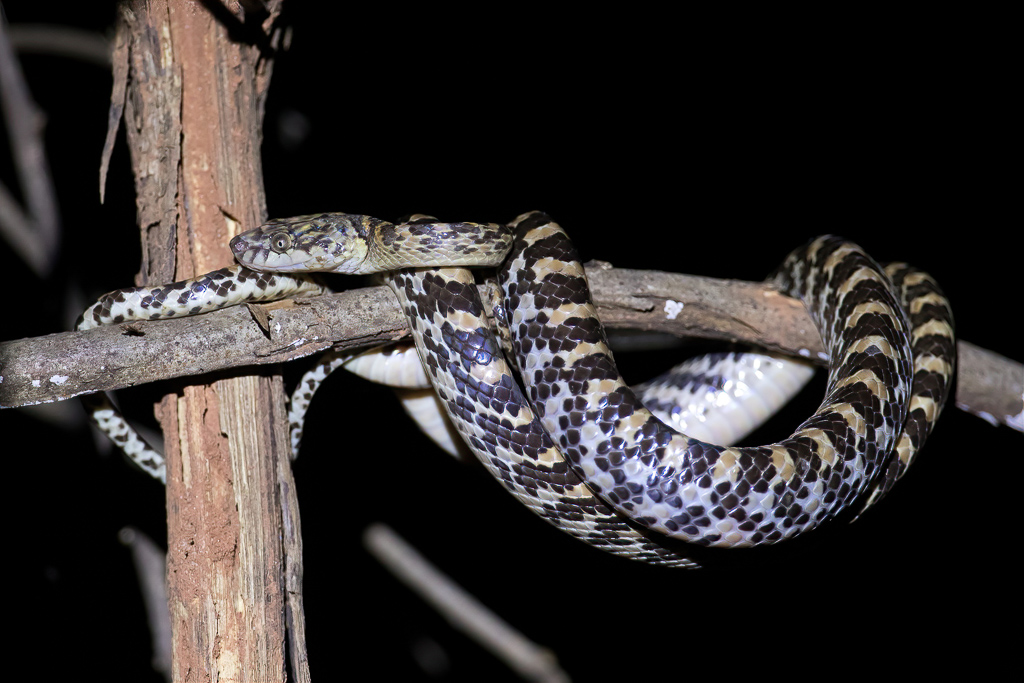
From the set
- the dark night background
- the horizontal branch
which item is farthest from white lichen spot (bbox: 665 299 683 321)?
the dark night background

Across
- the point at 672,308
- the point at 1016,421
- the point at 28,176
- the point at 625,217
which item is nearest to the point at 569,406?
the point at 672,308

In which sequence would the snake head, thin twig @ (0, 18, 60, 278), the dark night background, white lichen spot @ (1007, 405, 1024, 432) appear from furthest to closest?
the dark night background → thin twig @ (0, 18, 60, 278) → white lichen spot @ (1007, 405, 1024, 432) → the snake head

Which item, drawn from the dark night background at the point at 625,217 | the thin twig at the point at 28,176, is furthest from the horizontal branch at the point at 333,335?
the thin twig at the point at 28,176

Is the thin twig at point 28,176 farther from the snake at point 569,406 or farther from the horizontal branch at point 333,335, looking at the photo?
the horizontal branch at point 333,335

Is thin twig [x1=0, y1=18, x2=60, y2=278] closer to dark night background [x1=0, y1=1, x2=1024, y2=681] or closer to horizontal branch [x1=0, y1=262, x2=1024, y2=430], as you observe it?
dark night background [x1=0, y1=1, x2=1024, y2=681]

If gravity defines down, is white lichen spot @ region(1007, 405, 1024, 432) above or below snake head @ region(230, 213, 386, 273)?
below

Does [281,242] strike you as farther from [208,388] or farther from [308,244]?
[208,388]
